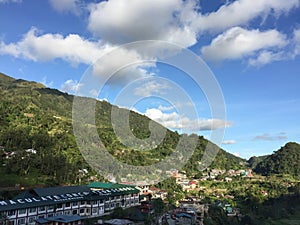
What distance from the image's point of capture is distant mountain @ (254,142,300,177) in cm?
5526

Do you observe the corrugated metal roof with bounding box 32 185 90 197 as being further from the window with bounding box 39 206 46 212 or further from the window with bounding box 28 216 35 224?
the window with bounding box 28 216 35 224

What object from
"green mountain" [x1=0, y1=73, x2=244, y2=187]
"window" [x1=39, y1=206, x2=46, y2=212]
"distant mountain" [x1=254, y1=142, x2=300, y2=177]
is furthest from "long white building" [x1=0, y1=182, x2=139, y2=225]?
"distant mountain" [x1=254, y1=142, x2=300, y2=177]

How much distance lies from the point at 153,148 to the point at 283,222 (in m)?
24.6

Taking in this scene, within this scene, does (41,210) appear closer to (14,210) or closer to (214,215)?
(14,210)

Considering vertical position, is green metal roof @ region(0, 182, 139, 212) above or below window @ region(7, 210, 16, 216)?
above

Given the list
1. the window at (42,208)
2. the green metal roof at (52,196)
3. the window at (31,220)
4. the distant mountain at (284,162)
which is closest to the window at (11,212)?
the green metal roof at (52,196)

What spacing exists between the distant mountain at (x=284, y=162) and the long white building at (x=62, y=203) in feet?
143

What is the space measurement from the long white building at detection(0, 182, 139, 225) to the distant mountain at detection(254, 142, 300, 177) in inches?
1714

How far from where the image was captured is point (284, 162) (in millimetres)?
57219

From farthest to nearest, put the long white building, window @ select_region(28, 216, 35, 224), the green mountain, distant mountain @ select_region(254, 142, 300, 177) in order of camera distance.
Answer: distant mountain @ select_region(254, 142, 300, 177), the green mountain, window @ select_region(28, 216, 35, 224), the long white building

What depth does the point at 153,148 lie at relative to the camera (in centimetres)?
4731

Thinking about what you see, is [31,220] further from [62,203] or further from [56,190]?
[56,190]

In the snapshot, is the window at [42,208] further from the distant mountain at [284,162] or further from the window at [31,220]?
the distant mountain at [284,162]

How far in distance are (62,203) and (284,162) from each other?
51433 millimetres
